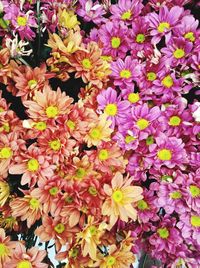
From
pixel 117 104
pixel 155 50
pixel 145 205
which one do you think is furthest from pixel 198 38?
pixel 145 205

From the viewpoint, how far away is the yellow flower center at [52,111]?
0.65 metres

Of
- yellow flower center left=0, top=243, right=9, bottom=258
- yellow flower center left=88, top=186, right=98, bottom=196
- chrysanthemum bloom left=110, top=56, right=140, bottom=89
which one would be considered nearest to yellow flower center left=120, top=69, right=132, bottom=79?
chrysanthemum bloom left=110, top=56, right=140, bottom=89

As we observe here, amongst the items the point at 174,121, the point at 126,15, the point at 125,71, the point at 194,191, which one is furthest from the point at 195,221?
the point at 126,15

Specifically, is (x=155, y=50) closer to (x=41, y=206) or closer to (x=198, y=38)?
(x=198, y=38)

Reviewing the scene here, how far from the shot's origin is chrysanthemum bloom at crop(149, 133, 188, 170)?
69 centimetres

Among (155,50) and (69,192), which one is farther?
(155,50)

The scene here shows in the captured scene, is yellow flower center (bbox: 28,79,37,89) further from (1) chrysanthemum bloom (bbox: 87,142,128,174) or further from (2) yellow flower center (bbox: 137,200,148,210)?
(2) yellow flower center (bbox: 137,200,148,210)

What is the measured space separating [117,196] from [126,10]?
361mm

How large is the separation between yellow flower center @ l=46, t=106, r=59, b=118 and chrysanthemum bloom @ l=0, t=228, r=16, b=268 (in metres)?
0.17

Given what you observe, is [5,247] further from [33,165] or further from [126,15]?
[126,15]

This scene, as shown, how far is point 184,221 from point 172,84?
0.69 ft

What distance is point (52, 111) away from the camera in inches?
25.5

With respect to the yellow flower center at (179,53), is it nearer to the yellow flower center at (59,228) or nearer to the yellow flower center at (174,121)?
the yellow flower center at (174,121)

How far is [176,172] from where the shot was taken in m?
0.69
